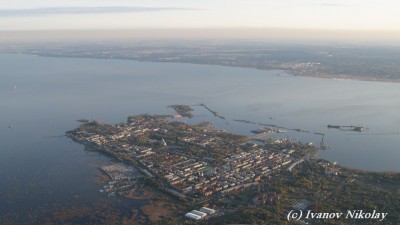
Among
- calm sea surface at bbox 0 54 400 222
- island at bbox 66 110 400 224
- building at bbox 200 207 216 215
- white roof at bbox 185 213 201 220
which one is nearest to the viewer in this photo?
white roof at bbox 185 213 201 220

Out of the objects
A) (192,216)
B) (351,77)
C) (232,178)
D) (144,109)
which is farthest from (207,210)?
(351,77)

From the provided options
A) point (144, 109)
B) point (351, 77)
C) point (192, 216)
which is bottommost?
point (192, 216)

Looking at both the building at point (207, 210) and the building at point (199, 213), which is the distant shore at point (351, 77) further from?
the building at point (199, 213)

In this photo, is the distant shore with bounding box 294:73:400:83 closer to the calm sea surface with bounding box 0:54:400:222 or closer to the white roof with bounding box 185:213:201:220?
the calm sea surface with bounding box 0:54:400:222

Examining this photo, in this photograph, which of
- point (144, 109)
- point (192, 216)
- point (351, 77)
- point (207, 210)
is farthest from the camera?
point (351, 77)

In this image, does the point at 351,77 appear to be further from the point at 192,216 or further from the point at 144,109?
the point at 192,216

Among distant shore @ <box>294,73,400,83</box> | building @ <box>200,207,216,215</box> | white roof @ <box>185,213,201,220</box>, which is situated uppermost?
distant shore @ <box>294,73,400,83</box>

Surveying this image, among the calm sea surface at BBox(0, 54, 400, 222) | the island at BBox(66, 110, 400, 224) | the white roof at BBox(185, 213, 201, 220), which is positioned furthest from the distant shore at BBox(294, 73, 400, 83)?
the white roof at BBox(185, 213, 201, 220)

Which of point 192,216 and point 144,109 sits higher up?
point 144,109

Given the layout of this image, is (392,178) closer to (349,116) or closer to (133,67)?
(349,116)

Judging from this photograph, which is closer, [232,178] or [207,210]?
[207,210]
